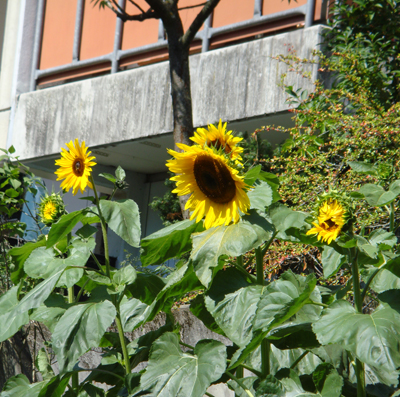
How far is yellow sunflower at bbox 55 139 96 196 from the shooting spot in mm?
2256

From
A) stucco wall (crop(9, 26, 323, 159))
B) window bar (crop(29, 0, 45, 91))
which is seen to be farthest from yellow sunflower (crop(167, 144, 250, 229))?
window bar (crop(29, 0, 45, 91))

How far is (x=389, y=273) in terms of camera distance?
1.74 meters

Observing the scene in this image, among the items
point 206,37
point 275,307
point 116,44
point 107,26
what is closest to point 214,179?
point 275,307

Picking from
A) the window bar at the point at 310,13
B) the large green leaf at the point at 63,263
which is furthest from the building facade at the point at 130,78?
the large green leaf at the point at 63,263

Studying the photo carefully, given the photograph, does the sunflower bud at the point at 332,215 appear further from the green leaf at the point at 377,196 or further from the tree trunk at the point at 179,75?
the tree trunk at the point at 179,75

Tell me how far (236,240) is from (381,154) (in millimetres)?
2766

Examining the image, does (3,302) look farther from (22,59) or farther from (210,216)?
(22,59)

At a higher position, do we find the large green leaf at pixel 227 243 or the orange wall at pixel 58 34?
the orange wall at pixel 58 34

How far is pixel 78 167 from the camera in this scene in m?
2.30

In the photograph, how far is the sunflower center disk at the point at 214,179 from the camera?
1865 mm

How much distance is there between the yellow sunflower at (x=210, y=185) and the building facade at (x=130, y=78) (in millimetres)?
4202

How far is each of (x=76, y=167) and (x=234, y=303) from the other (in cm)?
93

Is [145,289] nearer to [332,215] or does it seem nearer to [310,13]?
[332,215]

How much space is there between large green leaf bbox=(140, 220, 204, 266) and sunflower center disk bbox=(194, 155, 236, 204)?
155 mm
